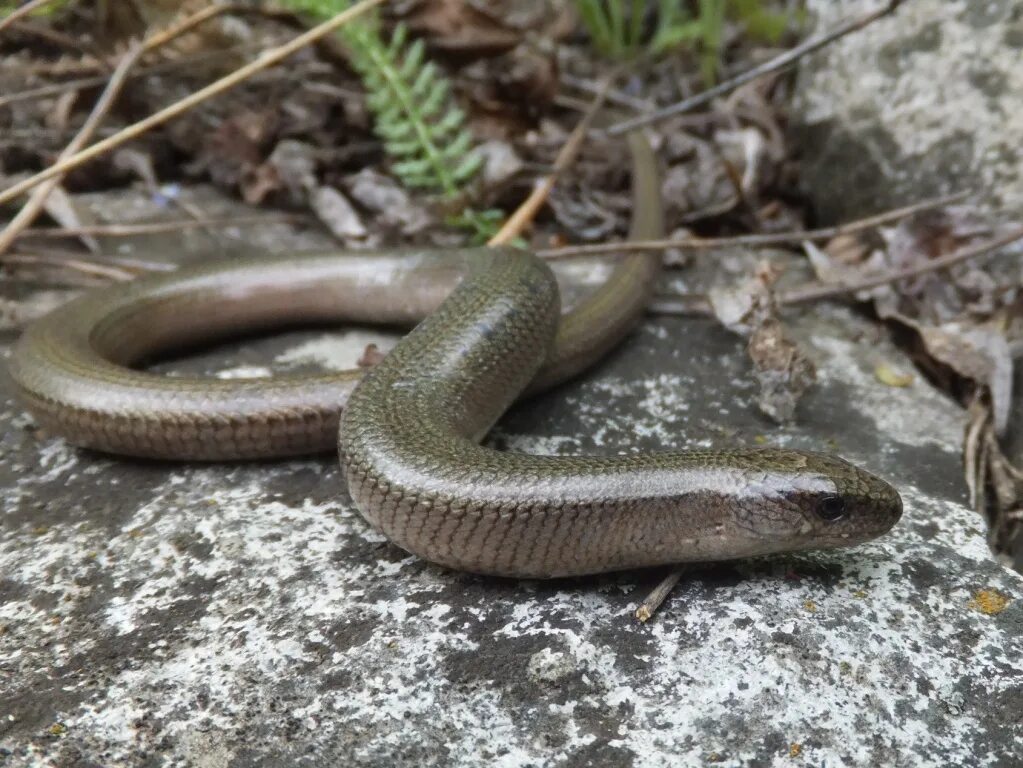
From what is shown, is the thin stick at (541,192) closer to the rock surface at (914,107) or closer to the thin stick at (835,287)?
the thin stick at (835,287)

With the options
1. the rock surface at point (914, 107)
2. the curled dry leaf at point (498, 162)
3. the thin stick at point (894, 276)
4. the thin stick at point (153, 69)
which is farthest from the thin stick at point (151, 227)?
the rock surface at point (914, 107)

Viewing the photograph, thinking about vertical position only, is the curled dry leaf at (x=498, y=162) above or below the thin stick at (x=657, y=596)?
above

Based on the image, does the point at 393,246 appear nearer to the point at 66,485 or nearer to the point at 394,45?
the point at 394,45

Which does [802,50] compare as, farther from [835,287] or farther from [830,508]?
[830,508]

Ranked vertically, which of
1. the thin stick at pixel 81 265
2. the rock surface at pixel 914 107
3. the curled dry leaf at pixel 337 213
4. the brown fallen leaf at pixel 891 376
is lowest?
the thin stick at pixel 81 265

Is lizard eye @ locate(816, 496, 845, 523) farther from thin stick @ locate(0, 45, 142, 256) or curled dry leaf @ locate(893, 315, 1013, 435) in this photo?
thin stick @ locate(0, 45, 142, 256)

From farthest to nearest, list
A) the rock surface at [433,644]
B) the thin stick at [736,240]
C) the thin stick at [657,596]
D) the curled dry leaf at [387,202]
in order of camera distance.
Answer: the curled dry leaf at [387,202]
the thin stick at [736,240]
the thin stick at [657,596]
the rock surface at [433,644]

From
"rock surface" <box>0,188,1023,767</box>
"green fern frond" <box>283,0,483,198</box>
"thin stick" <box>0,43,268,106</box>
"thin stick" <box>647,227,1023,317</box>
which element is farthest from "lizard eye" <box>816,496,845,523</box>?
"thin stick" <box>0,43,268,106</box>
